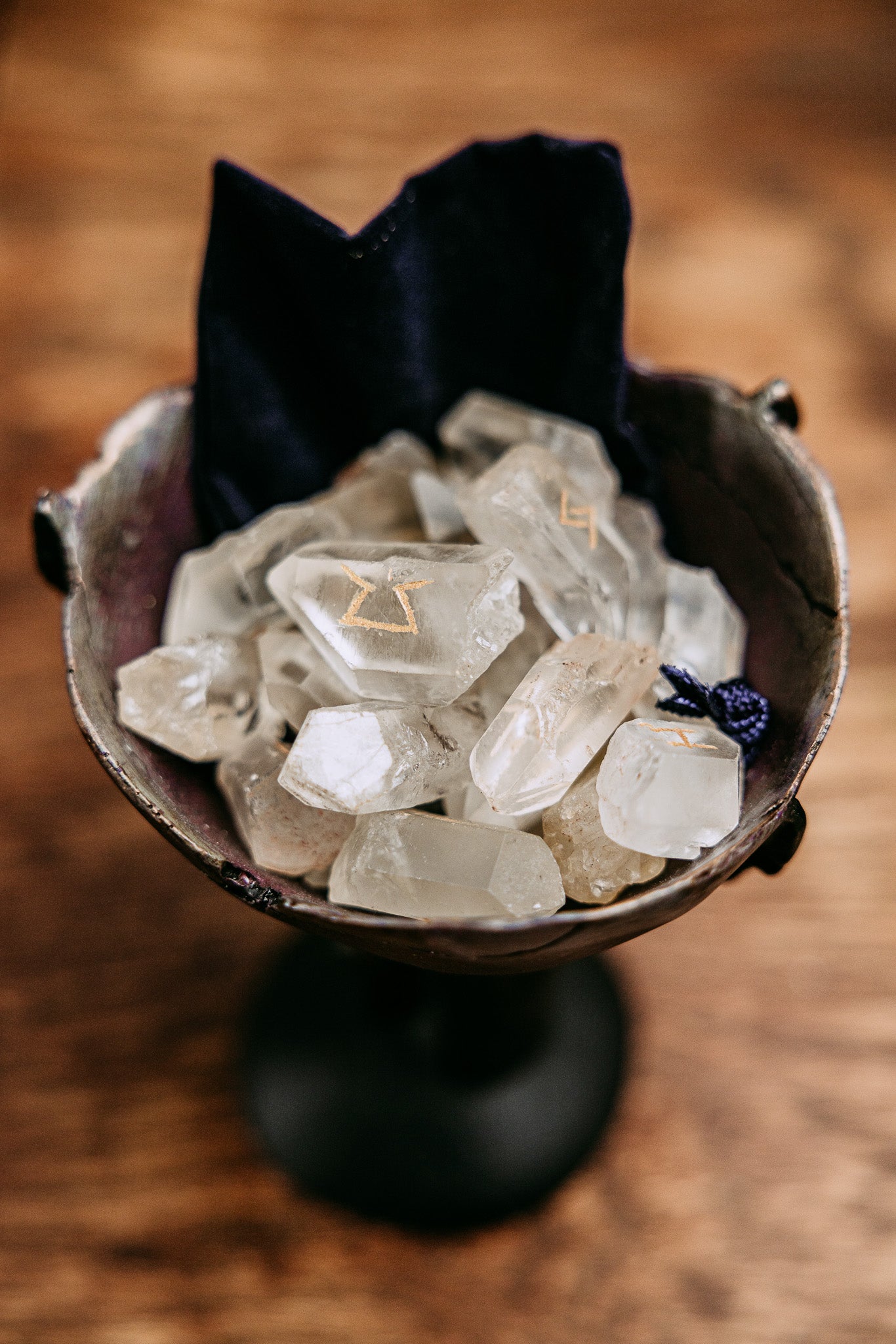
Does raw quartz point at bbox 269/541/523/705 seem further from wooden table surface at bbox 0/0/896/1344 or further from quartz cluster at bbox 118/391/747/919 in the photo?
wooden table surface at bbox 0/0/896/1344

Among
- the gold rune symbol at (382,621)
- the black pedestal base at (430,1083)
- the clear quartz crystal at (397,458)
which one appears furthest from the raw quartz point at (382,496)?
the black pedestal base at (430,1083)

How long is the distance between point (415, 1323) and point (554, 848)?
36cm

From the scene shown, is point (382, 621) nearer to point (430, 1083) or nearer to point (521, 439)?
point (521, 439)

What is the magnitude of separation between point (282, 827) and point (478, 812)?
86 mm

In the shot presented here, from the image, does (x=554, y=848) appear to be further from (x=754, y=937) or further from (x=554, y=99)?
(x=554, y=99)

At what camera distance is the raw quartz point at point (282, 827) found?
0.47 m

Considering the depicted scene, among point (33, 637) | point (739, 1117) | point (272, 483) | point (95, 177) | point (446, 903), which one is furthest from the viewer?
point (95, 177)

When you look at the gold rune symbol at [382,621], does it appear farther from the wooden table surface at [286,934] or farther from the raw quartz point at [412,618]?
the wooden table surface at [286,934]

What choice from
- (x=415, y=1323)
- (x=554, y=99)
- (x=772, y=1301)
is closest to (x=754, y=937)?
(x=772, y=1301)

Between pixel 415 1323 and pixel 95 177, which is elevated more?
pixel 95 177

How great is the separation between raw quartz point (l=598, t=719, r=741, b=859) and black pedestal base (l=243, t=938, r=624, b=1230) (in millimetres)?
258

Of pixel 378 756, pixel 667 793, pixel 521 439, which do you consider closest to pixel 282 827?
pixel 378 756

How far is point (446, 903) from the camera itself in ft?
1.49

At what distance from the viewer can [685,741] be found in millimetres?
465
